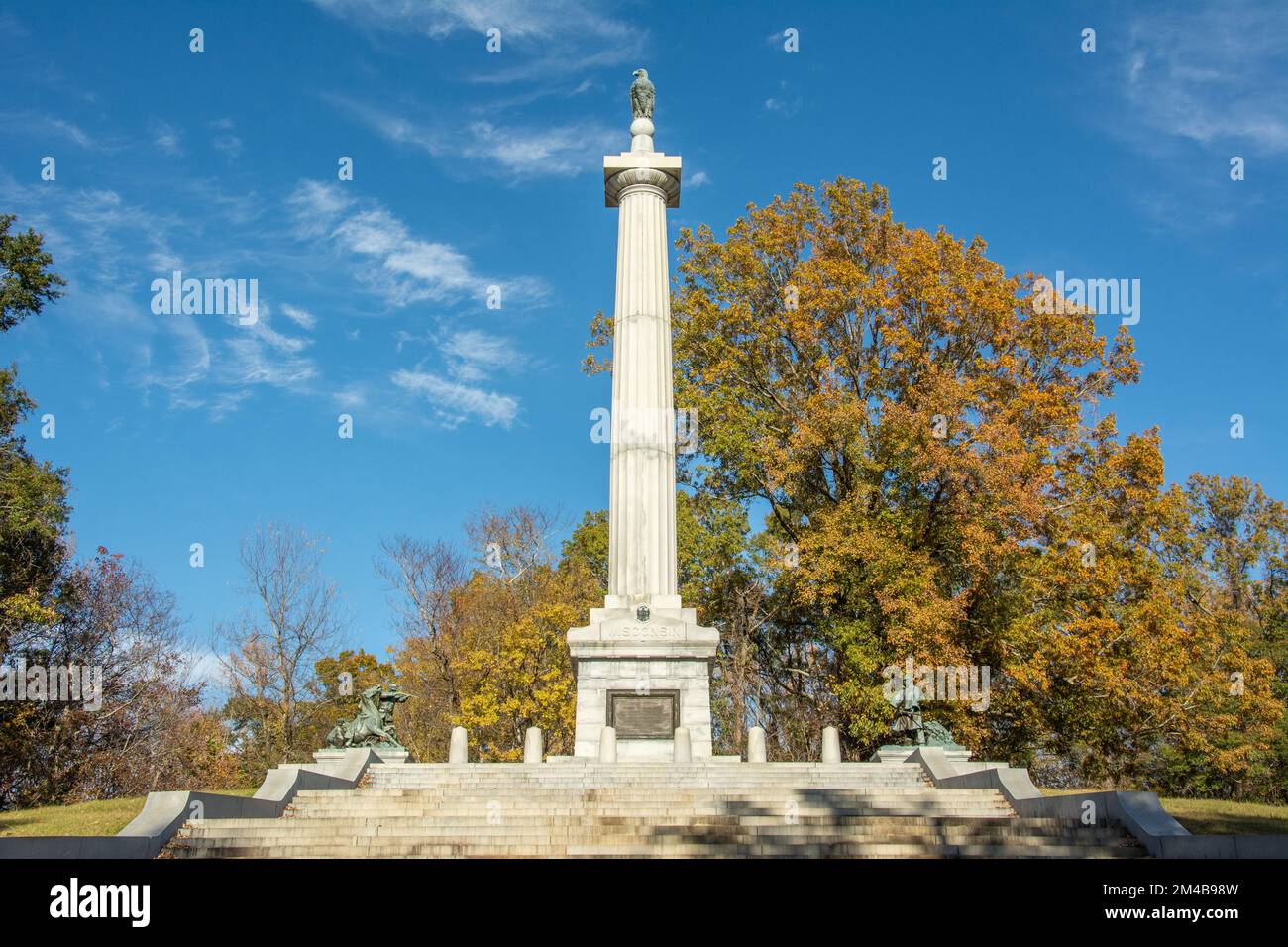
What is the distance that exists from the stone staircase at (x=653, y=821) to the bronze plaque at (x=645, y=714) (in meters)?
2.93

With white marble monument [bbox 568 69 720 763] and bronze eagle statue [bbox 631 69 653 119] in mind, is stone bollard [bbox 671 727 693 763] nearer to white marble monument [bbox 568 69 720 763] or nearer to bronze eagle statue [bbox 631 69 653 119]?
white marble monument [bbox 568 69 720 763]

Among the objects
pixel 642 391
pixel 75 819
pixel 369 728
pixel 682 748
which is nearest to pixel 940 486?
pixel 642 391

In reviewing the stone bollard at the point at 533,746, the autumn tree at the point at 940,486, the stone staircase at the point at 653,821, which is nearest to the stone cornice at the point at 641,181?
the autumn tree at the point at 940,486

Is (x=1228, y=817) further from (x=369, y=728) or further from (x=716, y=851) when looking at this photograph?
(x=369, y=728)

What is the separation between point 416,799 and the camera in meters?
15.8

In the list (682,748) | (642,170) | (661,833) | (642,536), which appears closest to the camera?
(661,833)

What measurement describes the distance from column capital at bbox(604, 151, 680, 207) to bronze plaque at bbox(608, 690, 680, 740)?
43.5 ft

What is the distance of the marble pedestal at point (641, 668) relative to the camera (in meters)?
21.8

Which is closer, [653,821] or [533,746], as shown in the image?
[653,821]

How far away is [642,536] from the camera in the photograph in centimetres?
2416

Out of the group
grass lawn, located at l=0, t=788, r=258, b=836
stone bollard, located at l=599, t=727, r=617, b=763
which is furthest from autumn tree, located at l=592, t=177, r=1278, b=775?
grass lawn, located at l=0, t=788, r=258, b=836

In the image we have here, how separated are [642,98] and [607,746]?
17559mm

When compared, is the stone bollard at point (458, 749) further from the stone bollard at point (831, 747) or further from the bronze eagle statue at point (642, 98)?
the bronze eagle statue at point (642, 98)

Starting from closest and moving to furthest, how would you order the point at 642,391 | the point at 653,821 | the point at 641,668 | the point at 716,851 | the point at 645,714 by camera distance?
the point at 716,851 → the point at 653,821 → the point at 645,714 → the point at 641,668 → the point at 642,391
